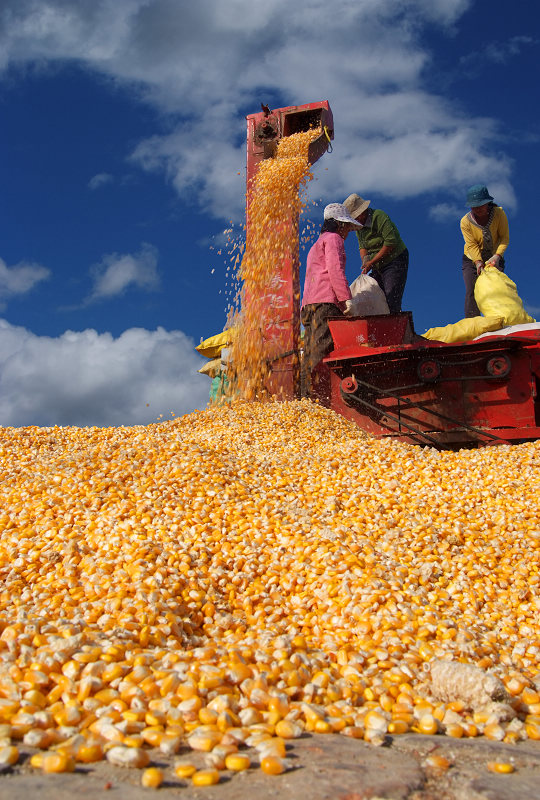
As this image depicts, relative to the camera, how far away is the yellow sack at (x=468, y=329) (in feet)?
20.9

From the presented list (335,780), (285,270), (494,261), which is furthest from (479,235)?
(335,780)

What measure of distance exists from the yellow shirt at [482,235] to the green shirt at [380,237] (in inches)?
32.6

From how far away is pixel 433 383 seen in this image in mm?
5594

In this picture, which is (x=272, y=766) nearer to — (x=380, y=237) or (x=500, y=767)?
(x=500, y=767)

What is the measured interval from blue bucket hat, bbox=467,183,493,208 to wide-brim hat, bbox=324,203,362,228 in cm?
166

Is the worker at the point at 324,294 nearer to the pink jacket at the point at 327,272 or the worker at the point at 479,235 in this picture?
the pink jacket at the point at 327,272

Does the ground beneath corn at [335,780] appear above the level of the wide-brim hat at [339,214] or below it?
below

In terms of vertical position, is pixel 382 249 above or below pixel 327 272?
above

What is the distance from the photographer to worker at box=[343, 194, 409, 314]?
705cm

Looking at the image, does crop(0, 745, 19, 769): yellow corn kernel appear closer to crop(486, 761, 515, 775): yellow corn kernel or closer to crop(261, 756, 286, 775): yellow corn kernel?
crop(261, 756, 286, 775): yellow corn kernel

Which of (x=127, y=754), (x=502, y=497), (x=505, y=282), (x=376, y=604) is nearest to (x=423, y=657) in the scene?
(x=376, y=604)

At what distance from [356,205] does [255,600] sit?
5.59 m

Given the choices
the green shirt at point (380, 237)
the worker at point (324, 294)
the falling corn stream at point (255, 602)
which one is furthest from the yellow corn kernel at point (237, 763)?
the green shirt at point (380, 237)

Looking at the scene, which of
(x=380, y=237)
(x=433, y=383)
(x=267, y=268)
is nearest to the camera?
(x=433, y=383)
